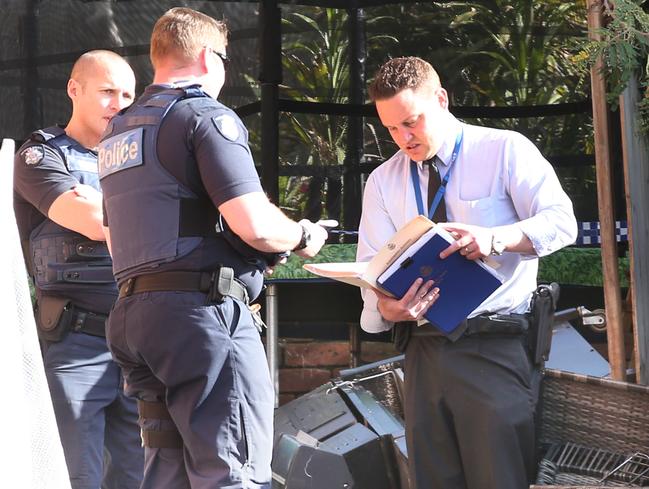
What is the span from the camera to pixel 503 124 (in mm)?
5180

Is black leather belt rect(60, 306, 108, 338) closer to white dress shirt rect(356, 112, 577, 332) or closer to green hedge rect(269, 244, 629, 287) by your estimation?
white dress shirt rect(356, 112, 577, 332)

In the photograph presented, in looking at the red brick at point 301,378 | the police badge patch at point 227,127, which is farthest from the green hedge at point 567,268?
the police badge patch at point 227,127

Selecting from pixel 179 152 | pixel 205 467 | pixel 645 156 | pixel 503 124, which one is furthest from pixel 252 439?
pixel 503 124

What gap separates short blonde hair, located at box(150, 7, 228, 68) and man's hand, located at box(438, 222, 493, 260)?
2.72 ft

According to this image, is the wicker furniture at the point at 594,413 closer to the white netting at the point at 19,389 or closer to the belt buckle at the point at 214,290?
the belt buckle at the point at 214,290

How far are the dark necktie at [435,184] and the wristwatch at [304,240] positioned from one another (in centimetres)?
47

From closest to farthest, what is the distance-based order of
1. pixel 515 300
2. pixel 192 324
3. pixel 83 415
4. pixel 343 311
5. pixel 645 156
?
pixel 192 324
pixel 515 300
pixel 83 415
pixel 645 156
pixel 343 311

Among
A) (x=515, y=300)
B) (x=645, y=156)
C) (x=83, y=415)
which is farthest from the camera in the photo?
(x=645, y=156)

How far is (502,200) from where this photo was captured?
125 inches

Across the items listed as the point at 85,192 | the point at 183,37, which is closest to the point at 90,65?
the point at 85,192

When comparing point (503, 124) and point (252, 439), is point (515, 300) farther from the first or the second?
point (503, 124)

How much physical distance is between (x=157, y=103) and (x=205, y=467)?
0.97 meters

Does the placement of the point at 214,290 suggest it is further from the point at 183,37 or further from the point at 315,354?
the point at 315,354

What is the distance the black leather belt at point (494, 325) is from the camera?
3076 mm
